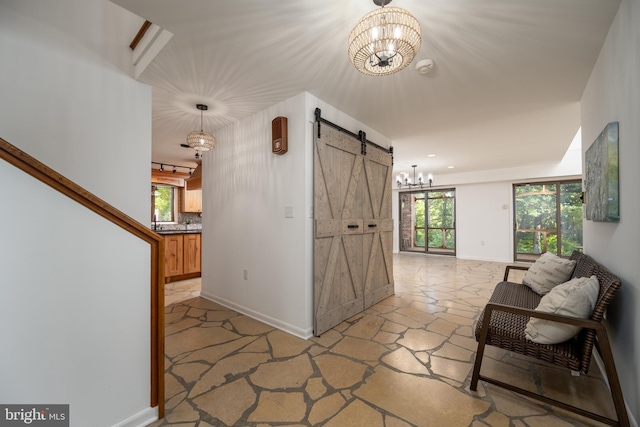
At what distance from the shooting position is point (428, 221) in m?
8.30

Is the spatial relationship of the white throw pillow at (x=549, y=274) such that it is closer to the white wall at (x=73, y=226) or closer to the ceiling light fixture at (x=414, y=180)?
the white wall at (x=73, y=226)

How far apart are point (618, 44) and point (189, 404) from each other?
11.5 ft

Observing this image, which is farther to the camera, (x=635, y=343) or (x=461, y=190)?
(x=461, y=190)

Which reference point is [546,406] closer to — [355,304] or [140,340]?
[355,304]

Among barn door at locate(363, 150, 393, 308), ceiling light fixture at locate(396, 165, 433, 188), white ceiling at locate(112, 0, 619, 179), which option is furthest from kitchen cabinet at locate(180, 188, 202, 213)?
ceiling light fixture at locate(396, 165, 433, 188)

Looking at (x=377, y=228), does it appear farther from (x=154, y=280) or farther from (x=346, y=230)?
(x=154, y=280)

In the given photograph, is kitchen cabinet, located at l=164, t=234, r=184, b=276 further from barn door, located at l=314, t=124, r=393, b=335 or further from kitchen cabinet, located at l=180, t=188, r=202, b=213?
barn door, located at l=314, t=124, r=393, b=335

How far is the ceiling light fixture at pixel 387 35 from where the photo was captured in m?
1.33

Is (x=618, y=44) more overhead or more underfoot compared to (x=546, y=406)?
more overhead

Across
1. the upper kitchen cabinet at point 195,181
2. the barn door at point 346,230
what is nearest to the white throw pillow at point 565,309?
the barn door at point 346,230

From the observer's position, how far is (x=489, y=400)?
1675 millimetres

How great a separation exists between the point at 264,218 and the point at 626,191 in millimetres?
2833

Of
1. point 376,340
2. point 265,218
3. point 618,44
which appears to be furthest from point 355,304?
point 618,44

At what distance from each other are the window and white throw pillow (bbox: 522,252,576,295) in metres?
7.04
